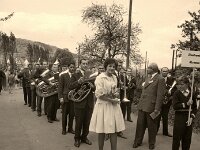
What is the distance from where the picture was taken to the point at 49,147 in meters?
9.53

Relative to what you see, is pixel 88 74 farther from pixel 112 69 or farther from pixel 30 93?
pixel 30 93

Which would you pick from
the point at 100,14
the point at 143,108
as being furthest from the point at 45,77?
the point at 100,14

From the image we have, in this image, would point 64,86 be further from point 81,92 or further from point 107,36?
point 107,36

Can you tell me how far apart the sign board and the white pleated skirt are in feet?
6.55

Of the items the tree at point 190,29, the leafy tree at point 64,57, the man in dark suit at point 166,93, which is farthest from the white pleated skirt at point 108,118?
the tree at point 190,29

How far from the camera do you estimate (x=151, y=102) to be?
954 centimetres

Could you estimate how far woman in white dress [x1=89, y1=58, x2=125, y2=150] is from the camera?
7867 millimetres

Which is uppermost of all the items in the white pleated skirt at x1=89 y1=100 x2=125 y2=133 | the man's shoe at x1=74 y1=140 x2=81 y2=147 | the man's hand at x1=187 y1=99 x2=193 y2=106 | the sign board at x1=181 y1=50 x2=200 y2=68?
the sign board at x1=181 y1=50 x2=200 y2=68

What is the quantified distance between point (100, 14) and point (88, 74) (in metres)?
38.2

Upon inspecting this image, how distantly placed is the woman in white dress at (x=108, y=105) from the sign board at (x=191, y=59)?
1.85m

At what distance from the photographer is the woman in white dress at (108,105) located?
7867 millimetres

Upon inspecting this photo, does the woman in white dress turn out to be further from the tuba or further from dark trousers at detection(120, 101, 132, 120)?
the tuba

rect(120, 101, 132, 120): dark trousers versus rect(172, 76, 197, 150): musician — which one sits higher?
rect(172, 76, 197, 150): musician

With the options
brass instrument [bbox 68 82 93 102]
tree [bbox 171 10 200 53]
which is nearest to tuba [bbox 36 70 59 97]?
brass instrument [bbox 68 82 93 102]
